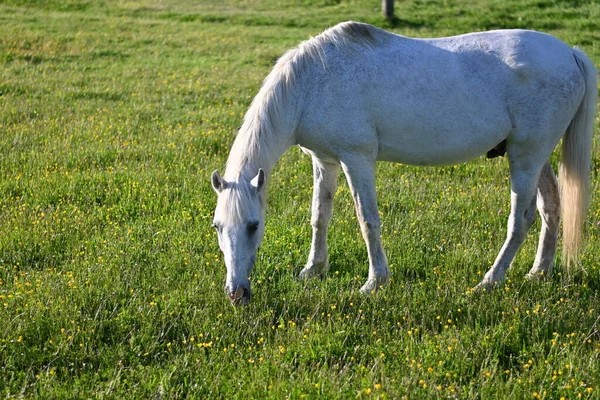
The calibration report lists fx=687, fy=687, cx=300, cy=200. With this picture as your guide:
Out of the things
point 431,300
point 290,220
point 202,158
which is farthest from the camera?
point 202,158

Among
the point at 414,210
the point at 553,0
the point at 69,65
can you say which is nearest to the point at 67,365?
the point at 414,210

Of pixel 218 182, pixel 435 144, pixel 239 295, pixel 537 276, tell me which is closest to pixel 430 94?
pixel 435 144

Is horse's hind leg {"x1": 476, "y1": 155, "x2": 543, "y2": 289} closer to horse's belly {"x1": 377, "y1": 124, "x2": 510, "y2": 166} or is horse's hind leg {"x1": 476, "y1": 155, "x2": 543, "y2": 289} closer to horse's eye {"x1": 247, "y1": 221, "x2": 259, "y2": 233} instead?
horse's belly {"x1": 377, "y1": 124, "x2": 510, "y2": 166}

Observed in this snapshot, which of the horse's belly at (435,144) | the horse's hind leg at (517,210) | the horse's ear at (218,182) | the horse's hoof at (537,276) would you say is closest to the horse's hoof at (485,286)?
the horse's hind leg at (517,210)

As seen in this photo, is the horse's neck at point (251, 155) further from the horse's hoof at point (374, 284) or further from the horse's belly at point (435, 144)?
the horse's hoof at point (374, 284)

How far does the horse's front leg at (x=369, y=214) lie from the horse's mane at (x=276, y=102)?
0.65 m

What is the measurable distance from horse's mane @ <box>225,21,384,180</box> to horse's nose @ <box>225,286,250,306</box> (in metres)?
0.80

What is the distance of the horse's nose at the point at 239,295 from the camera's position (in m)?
4.82

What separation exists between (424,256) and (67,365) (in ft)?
10.6

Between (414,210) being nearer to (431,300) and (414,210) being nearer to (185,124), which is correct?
(431,300)

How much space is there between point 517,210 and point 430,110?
3.85 ft

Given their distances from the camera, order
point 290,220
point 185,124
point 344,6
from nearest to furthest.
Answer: point 290,220 → point 185,124 → point 344,6

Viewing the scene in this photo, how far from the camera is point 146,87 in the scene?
13547 mm

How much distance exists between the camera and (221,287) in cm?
556
